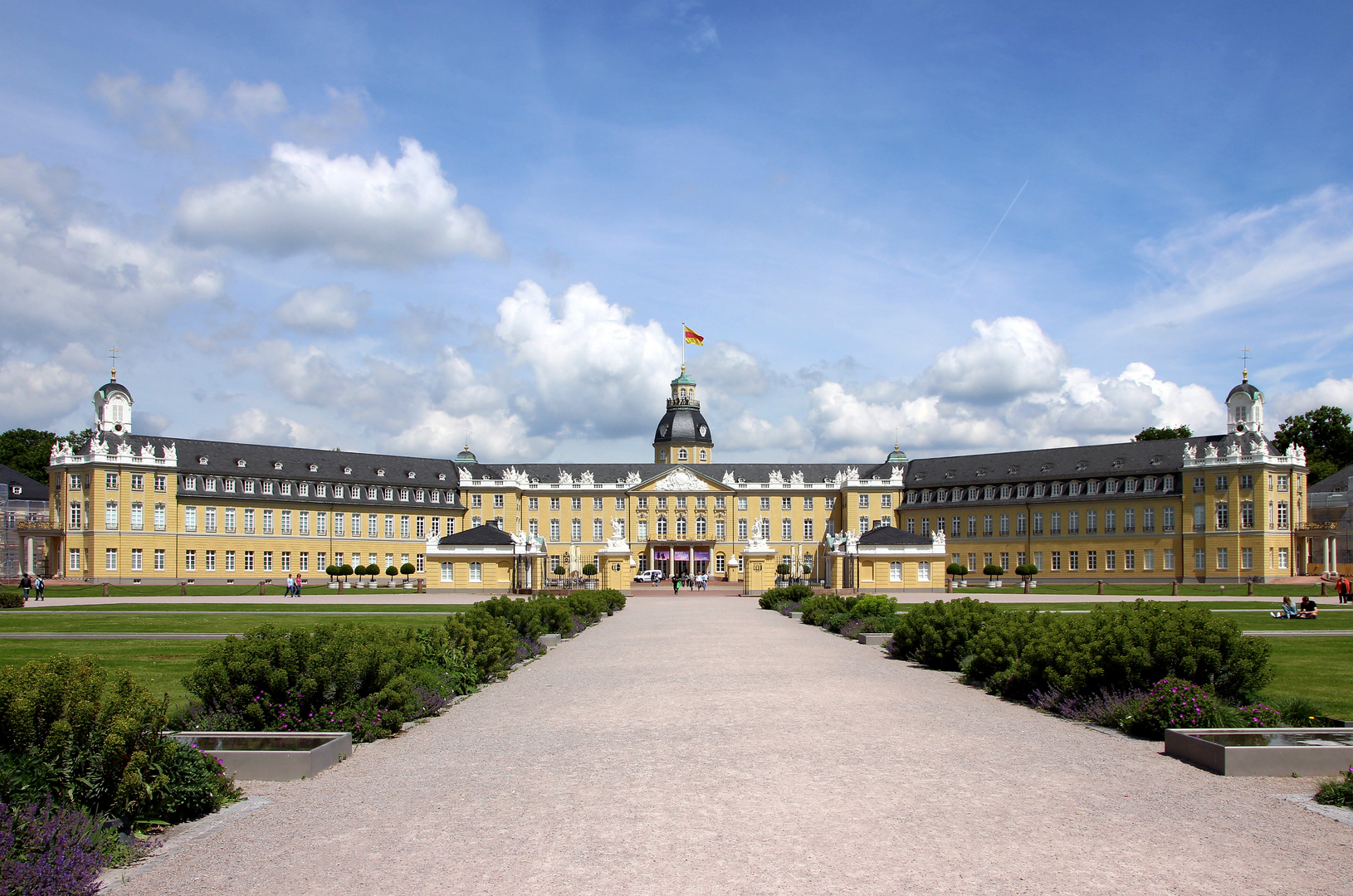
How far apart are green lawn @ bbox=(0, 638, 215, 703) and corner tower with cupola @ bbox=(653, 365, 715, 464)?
9168 centimetres

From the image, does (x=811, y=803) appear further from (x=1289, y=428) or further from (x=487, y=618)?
(x=1289, y=428)

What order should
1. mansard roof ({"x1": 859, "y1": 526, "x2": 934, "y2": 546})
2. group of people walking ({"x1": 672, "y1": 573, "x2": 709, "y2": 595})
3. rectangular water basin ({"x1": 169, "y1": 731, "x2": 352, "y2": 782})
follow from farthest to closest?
group of people walking ({"x1": 672, "y1": 573, "x2": 709, "y2": 595}) < mansard roof ({"x1": 859, "y1": 526, "x2": 934, "y2": 546}) < rectangular water basin ({"x1": 169, "y1": 731, "x2": 352, "y2": 782})

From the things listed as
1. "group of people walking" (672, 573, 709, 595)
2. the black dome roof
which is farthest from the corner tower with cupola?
"group of people walking" (672, 573, 709, 595)

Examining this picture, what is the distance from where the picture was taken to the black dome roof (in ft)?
382

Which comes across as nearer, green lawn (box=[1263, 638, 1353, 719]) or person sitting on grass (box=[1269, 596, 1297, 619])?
green lawn (box=[1263, 638, 1353, 719])

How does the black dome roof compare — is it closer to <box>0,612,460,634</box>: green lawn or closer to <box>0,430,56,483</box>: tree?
<box>0,430,56,483</box>: tree

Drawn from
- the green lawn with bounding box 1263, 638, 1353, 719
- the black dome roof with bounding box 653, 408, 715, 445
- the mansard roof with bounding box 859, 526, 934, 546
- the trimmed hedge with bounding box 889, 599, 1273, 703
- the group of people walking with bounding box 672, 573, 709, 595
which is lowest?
the group of people walking with bounding box 672, 573, 709, 595

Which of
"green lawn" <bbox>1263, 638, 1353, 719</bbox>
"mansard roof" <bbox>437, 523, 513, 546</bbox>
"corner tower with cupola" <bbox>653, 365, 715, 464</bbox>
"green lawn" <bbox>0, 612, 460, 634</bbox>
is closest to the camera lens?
"green lawn" <bbox>1263, 638, 1353, 719</bbox>

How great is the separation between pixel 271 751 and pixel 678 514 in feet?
304

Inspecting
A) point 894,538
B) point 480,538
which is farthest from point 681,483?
point 480,538

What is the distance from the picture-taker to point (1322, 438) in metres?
92.2

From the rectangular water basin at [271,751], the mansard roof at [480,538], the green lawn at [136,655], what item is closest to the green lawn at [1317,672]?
the rectangular water basin at [271,751]

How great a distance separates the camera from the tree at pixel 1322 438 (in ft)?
295

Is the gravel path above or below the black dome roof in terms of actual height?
below
